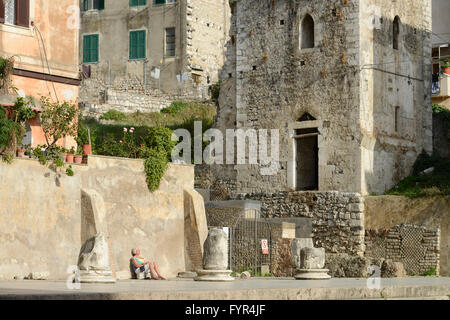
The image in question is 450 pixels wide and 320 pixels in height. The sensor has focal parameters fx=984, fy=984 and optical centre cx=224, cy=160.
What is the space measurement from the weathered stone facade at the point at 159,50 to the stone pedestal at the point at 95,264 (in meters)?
23.7

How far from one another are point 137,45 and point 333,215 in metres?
18.0

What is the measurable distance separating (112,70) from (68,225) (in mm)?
22935

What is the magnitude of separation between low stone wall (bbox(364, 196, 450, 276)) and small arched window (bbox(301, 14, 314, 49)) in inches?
226

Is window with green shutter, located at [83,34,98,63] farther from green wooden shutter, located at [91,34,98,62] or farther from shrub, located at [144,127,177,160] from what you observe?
shrub, located at [144,127,177,160]

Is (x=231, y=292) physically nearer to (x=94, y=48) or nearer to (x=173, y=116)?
(x=173, y=116)

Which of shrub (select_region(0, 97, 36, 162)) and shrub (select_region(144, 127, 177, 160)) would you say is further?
shrub (select_region(144, 127, 177, 160))

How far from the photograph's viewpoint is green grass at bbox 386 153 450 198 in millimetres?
30188

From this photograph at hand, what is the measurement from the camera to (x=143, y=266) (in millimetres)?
24234

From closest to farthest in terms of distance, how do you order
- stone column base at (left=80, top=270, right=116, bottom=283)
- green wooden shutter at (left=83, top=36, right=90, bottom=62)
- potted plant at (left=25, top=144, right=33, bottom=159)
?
stone column base at (left=80, top=270, right=116, bottom=283), potted plant at (left=25, top=144, right=33, bottom=159), green wooden shutter at (left=83, top=36, right=90, bottom=62)

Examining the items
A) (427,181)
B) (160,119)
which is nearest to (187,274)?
(427,181)

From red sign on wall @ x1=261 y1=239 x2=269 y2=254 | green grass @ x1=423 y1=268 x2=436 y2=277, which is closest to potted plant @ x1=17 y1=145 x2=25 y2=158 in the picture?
red sign on wall @ x1=261 y1=239 x2=269 y2=254

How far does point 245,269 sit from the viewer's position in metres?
28.8

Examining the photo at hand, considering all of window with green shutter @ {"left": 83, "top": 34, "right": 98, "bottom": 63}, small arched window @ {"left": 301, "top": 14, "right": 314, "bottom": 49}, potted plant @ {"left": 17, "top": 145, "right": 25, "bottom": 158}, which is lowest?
potted plant @ {"left": 17, "top": 145, "right": 25, "bottom": 158}

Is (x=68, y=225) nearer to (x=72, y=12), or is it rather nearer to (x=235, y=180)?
(x=72, y=12)
